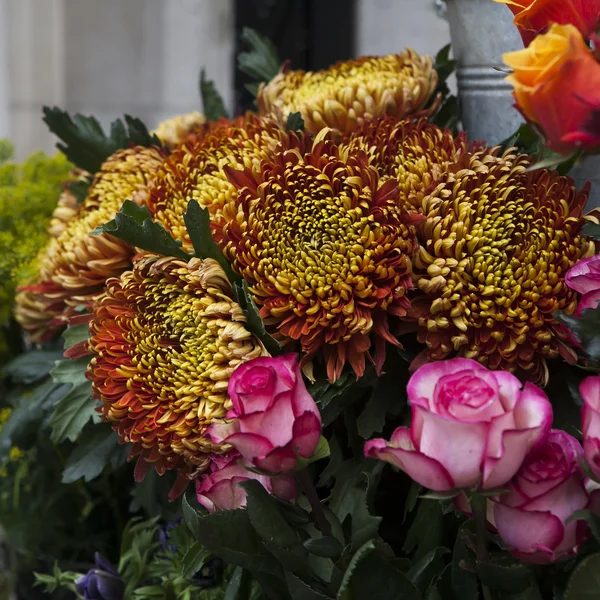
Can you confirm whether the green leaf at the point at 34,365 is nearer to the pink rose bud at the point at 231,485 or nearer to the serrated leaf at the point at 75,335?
the serrated leaf at the point at 75,335

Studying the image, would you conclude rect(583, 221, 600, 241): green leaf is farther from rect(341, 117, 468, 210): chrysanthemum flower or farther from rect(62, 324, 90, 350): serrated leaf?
rect(62, 324, 90, 350): serrated leaf

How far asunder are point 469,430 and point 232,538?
0.14 meters

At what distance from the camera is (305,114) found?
0.51 m

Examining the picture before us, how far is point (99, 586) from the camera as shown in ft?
1.63

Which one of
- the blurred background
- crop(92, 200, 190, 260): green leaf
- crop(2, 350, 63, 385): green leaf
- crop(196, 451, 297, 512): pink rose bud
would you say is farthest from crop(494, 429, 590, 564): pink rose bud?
the blurred background

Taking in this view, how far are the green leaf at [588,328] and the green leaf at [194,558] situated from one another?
8.0 inches

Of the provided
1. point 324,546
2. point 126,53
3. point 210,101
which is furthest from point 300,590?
point 126,53

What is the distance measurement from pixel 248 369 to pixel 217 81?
1095mm

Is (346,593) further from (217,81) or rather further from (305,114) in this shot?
(217,81)

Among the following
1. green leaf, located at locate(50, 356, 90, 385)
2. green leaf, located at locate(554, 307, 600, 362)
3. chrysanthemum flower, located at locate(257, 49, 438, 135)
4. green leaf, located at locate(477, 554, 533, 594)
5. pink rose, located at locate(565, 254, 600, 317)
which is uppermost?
chrysanthemum flower, located at locate(257, 49, 438, 135)

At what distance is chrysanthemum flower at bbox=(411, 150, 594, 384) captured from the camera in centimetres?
39

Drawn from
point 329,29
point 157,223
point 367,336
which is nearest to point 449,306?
point 367,336

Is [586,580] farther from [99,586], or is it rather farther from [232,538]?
[99,586]

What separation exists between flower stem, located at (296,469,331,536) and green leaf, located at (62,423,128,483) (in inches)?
7.3
